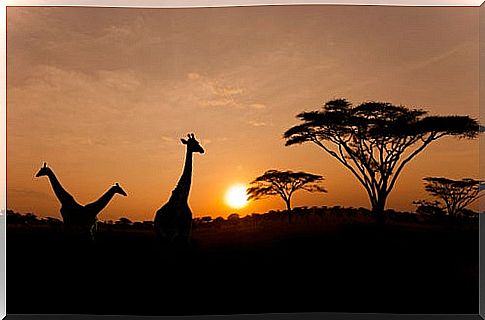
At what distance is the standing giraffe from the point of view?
4.36 meters

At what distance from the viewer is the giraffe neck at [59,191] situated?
4312mm

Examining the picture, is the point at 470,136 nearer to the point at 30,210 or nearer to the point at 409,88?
the point at 409,88

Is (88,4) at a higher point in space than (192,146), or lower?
higher

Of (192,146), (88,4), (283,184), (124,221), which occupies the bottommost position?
(124,221)

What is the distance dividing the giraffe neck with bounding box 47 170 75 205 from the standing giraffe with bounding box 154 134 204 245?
0.58 metres

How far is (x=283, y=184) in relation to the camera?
4367 millimetres

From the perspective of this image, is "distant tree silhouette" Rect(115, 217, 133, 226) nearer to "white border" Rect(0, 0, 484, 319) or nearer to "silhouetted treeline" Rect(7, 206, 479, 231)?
"silhouetted treeline" Rect(7, 206, 479, 231)

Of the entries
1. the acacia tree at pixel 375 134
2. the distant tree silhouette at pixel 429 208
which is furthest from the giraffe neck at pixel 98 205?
the distant tree silhouette at pixel 429 208

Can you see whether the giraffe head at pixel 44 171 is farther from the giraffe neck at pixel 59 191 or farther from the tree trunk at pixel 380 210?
the tree trunk at pixel 380 210

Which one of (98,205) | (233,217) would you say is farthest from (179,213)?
(98,205)

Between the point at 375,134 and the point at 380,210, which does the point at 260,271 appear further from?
the point at 375,134

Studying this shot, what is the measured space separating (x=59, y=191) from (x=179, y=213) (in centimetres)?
79

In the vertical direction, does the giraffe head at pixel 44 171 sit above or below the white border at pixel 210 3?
below

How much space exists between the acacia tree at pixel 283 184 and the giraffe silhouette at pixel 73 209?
98cm
